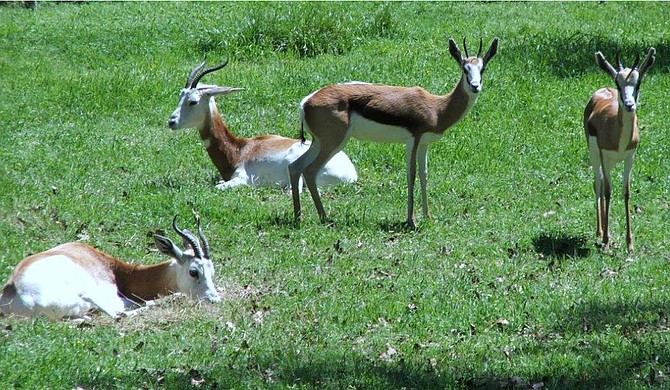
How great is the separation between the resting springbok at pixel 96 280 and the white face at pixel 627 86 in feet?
12.1

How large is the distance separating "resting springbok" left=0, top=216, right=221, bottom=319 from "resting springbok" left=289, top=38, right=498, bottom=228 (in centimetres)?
208

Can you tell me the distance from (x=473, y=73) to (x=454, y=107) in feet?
1.47

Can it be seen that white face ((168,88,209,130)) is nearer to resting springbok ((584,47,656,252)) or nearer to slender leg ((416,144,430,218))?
slender leg ((416,144,430,218))

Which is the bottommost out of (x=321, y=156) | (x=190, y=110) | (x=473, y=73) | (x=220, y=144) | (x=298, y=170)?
(x=220, y=144)

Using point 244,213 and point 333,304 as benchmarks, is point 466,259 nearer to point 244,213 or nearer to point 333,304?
point 333,304

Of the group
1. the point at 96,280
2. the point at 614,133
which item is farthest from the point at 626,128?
the point at 96,280

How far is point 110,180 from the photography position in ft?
36.9

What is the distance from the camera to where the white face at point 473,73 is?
9.92 m

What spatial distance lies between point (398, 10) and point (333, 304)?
12285 millimetres

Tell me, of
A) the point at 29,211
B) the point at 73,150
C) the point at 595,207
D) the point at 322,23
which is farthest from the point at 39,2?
the point at 595,207

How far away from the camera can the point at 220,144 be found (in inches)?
479

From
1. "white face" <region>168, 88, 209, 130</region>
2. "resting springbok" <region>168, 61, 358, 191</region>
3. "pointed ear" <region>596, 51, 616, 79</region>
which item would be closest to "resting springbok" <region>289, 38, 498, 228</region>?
"pointed ear" <region>596, 51, 616, 79</region>

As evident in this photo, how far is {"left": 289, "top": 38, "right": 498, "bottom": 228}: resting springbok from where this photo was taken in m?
10.1

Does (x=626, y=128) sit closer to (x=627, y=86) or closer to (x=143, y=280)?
(x=627, y=86)
